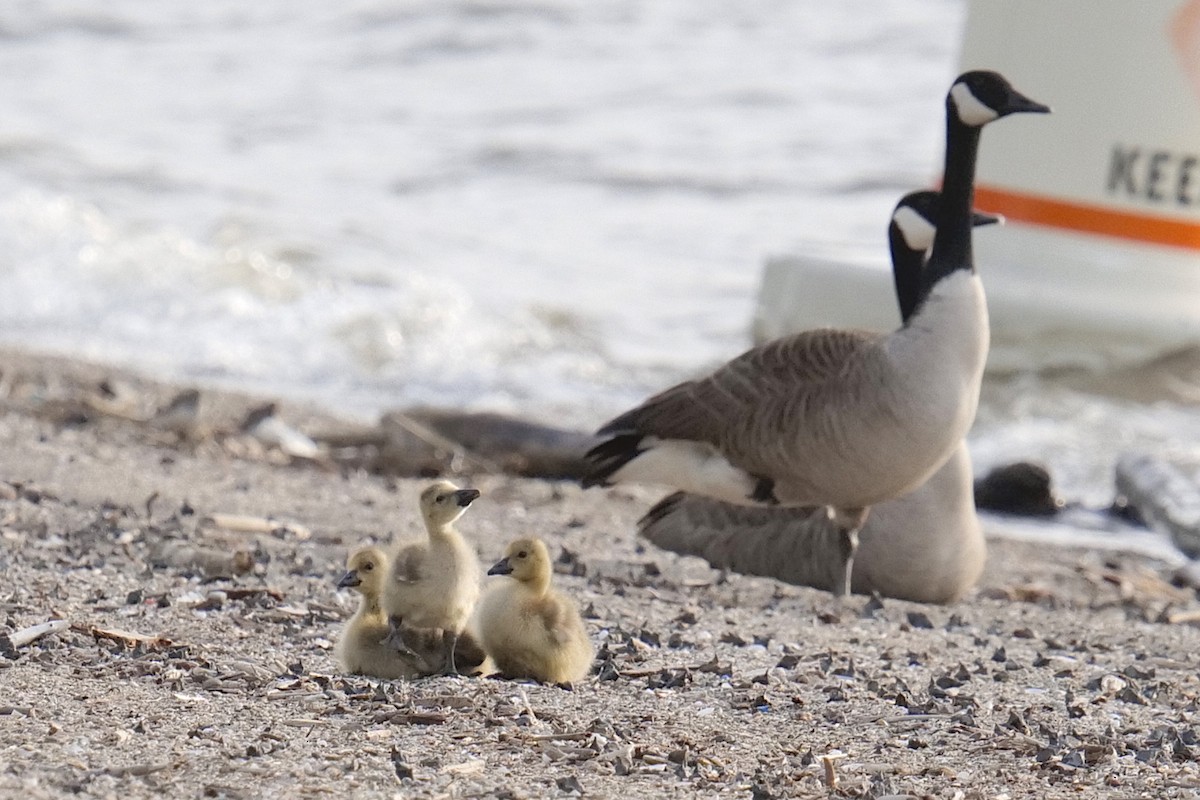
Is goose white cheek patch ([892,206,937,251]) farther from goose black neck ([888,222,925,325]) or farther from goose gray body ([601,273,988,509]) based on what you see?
goose gray body ([601,273,988,509])

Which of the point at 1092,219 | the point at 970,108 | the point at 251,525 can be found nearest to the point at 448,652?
the point at 251,525

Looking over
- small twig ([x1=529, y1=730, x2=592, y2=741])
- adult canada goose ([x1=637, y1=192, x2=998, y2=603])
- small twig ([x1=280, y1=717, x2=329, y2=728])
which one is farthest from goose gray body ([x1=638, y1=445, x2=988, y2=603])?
small twig ([x1=280, y1=717, x2=329, y2=728])

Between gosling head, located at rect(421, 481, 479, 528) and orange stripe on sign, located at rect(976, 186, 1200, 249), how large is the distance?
678cm

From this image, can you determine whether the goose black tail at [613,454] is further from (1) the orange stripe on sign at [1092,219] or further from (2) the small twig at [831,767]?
(1) the orange stripe on sign at [1092,219]

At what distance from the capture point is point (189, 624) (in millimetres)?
4152

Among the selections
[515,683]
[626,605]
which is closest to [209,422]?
[626,605]

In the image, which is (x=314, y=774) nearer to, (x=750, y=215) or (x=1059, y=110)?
(x=1059, y=110)

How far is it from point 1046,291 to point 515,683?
269 inches

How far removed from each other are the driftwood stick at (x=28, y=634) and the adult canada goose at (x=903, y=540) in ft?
8.12

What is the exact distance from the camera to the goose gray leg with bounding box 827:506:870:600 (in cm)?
542

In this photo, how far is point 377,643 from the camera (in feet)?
12.6

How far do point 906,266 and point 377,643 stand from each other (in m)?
2.61

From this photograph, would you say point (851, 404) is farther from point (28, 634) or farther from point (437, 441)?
point (437, 441)

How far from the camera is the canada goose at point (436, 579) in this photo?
3.86m
